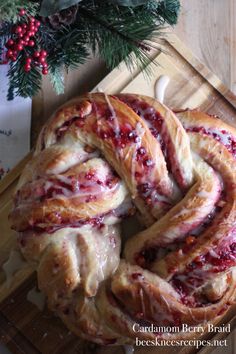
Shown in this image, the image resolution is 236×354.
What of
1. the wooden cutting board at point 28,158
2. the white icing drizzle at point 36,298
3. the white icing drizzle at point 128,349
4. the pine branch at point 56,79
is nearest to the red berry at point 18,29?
the pine branch at point 56,79

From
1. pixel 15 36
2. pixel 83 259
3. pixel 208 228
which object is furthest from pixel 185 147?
pixel 15 36

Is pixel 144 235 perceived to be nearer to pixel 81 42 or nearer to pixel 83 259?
pixel 83 259

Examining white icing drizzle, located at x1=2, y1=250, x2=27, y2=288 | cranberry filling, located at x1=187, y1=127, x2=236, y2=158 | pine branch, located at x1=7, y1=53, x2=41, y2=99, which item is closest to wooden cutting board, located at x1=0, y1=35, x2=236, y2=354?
white icing drizzle, located at x1=2, y1=250, x2=27, y2=288

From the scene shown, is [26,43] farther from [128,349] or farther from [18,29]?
[128,349]

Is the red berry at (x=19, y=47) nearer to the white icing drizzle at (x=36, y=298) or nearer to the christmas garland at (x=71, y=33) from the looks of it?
the christmas garland at (x=71, y=33)

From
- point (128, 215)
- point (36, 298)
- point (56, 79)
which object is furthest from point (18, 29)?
point (36, 298)
